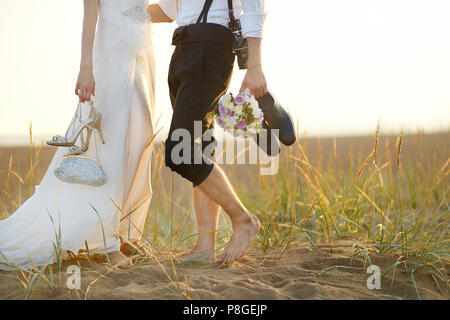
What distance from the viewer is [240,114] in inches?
84.4

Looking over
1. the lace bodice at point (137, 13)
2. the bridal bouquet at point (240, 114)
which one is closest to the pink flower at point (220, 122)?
the bridal bouquet at point (240, 114)

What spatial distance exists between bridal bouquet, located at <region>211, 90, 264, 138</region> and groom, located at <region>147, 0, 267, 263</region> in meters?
0.08

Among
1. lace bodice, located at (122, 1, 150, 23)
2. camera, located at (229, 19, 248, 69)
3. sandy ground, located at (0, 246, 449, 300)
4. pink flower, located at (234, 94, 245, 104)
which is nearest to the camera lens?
sandy ground, located at (0, 246, 449, 300)

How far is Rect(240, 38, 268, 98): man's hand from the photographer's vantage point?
2223 mm

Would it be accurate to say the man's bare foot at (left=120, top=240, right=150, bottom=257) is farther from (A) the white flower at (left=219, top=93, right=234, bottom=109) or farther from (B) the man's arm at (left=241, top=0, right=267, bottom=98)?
(B) the man's arm at (left=241, top=0, right=267, bottom=98)

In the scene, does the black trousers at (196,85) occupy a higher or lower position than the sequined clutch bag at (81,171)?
higher

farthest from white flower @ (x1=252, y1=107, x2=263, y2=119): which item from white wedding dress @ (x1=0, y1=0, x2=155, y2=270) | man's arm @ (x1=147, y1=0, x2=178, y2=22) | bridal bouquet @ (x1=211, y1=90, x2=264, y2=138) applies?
man's arm @ (x1=147, y1=0, x2=178, y2=22)

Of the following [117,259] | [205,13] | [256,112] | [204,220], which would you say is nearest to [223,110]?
[256,112]

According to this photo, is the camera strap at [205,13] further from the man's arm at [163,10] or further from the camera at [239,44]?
the man's arm at [163,10]

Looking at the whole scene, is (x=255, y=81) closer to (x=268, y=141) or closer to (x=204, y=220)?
(x=268, y=141)

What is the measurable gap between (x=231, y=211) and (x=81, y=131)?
2.65 feet

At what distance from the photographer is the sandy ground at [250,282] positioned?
1788 millimetres

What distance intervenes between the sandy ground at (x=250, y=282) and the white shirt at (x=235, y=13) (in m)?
1.10
